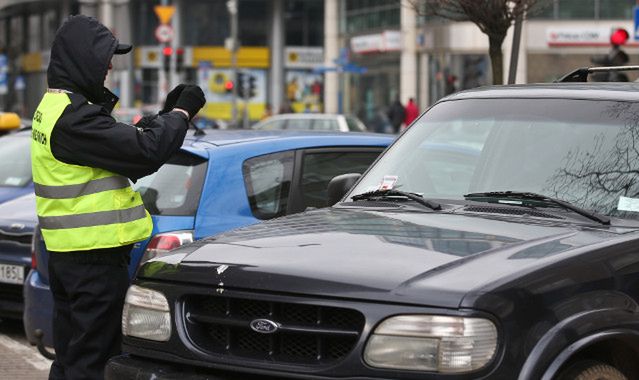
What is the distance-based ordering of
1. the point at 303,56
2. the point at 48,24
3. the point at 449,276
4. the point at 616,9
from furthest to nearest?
the point at 48,24
the point at 303,56
the point at 616,9
the point at 449,276

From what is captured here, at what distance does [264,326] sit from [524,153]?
157cm

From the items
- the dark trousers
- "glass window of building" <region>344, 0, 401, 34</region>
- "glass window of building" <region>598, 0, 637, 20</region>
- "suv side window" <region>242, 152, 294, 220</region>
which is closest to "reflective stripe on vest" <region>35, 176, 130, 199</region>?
the dark trousers

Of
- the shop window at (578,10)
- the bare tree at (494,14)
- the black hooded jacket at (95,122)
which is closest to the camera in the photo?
the black hooded jacket at (95,122)

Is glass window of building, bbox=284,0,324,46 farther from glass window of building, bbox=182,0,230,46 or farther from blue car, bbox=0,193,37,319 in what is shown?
blue car, bbox=0,193,37,319

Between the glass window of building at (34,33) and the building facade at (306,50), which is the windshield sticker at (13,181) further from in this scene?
the glass window of building at (34,33)

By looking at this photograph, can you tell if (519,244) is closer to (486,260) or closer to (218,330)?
(486,260)

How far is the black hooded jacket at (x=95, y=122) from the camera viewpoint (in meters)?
5.27

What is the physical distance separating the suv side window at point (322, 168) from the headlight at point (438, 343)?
11.5 ft

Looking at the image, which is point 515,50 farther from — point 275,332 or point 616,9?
point 616,9

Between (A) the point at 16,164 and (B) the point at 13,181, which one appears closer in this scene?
(B) the point at 13,181

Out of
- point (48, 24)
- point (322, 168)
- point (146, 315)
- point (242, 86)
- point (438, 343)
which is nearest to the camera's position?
point (438, 343)

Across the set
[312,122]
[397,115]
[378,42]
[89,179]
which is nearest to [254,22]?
[378,42]

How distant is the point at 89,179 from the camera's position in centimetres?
536

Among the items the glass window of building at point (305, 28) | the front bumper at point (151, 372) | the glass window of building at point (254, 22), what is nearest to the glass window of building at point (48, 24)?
the glass window of building at point (254, 22)
